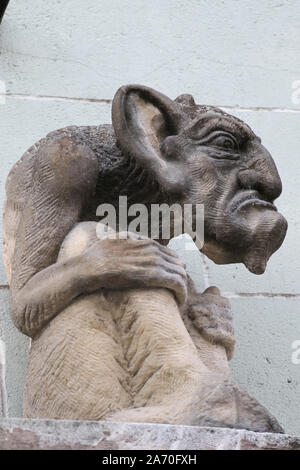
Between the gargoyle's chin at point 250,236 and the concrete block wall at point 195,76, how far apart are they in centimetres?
57

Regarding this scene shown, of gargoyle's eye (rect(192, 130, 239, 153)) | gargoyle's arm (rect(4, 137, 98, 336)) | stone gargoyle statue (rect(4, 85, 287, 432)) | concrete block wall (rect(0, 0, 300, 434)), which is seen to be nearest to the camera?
stone gargoyle statue (rect(4, 85, 287, 432))

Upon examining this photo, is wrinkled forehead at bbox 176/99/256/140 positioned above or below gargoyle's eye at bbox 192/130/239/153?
above

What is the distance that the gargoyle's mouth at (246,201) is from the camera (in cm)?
300

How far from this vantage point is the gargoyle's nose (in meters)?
3.05

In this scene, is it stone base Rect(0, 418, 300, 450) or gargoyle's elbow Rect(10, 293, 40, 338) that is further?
gargoyle's elbow Rect(10, 293, 40, 338)

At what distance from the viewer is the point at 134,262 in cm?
278

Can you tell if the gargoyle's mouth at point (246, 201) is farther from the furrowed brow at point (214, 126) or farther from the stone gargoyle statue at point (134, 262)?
the furrowed brow at point (214, 126)

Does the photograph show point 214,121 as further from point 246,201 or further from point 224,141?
point 246,201

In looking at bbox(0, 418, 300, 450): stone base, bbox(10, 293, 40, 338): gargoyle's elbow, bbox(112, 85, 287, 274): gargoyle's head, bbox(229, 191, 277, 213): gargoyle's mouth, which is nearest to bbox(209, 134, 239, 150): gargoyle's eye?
bbox(112, 85, 287, 274): gargoyle's head

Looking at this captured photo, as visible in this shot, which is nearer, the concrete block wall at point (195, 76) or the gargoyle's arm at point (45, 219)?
the gargoyle's arm at point (45, 219)

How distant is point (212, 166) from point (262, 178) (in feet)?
0.40

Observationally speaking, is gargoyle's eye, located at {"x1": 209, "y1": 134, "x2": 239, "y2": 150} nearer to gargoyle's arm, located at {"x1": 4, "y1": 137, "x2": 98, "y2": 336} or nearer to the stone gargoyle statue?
the stone gargoyle statue

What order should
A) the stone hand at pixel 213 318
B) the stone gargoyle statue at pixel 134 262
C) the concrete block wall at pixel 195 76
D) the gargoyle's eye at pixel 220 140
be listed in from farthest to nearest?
1. the concrete block wall at pixel 195 76
2. the gargoyle's eye at pixel 220 140
3. the stone hand at pixel 213 318
4. the stone gargoyle statue at pixel 134 262

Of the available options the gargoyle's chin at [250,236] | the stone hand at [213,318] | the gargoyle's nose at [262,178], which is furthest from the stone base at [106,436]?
the gargoyle's nose at [262,178]
